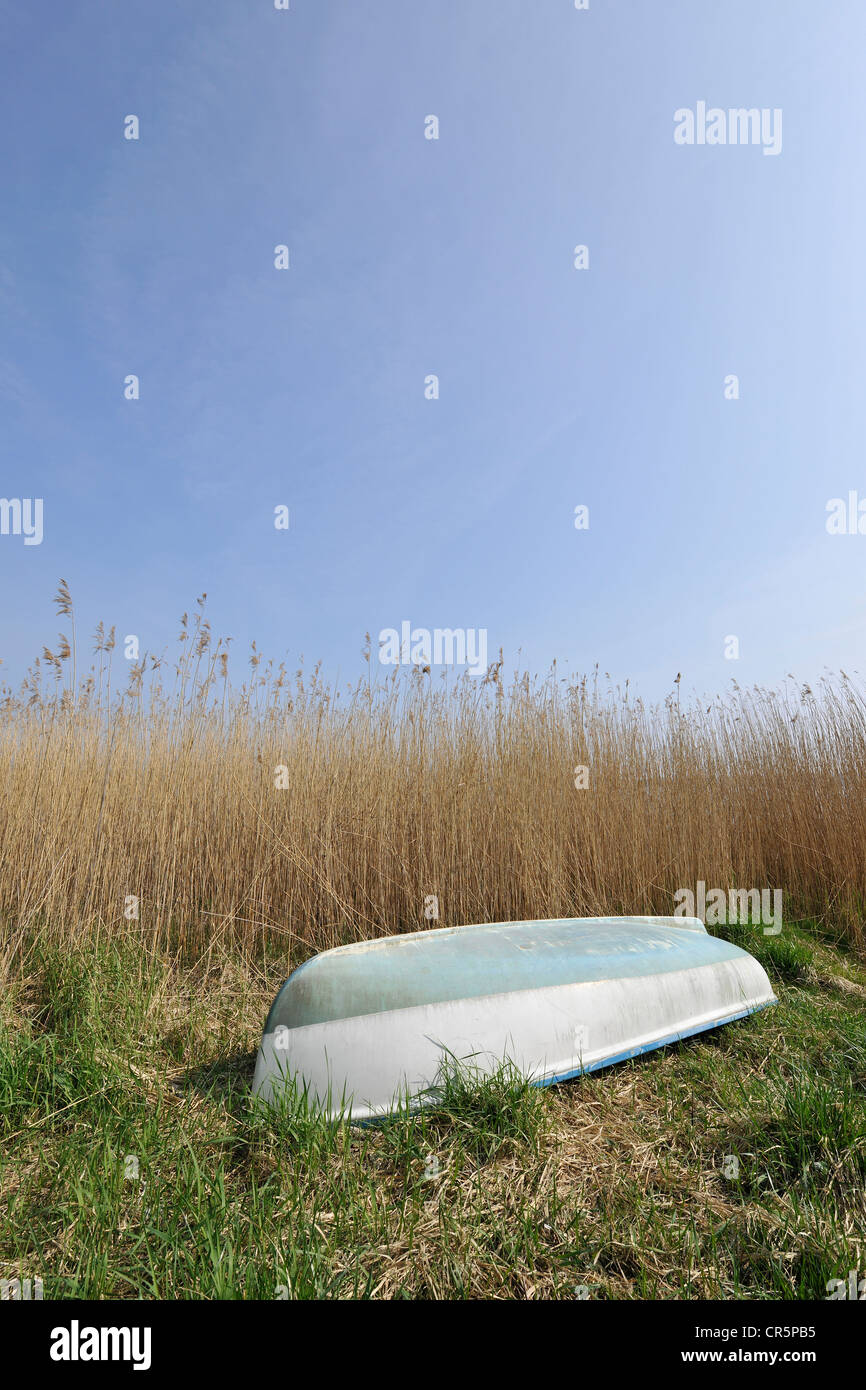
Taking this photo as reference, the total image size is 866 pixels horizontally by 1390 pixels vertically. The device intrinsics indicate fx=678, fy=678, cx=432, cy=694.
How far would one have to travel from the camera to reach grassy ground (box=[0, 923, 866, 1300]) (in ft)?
4.66

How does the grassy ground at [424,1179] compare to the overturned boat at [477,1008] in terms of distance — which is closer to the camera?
the grassy ground at [424,1179]

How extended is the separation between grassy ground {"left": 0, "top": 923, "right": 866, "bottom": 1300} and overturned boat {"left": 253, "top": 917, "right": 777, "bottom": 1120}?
10cm

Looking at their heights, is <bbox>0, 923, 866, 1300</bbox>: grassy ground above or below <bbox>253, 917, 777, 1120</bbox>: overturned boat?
below

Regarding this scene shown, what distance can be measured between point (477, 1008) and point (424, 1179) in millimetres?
553

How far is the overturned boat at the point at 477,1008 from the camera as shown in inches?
78.0

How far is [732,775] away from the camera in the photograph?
5613mm

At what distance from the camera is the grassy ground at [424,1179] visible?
142 cm

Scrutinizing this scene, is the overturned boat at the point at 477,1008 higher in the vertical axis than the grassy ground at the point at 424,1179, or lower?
higher

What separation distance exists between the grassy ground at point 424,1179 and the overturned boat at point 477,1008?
4.0 inches

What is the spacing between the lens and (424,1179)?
1666 millimetres

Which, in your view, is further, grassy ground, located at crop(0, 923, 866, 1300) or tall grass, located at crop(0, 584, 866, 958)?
tall grass, located at crop(0, 584, 866, 958)
